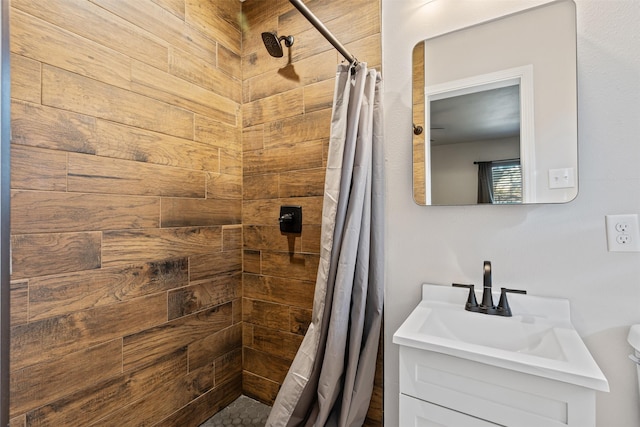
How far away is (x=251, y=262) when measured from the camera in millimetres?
1869

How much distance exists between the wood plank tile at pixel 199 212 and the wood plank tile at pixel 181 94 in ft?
1.54

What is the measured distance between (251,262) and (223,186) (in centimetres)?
48

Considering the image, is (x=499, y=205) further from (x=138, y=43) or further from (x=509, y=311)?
(x=138, y=43)

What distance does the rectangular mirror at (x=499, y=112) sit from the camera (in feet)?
3.61

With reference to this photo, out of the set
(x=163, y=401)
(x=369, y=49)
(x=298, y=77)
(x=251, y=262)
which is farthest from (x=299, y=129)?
(x=163, y=401)

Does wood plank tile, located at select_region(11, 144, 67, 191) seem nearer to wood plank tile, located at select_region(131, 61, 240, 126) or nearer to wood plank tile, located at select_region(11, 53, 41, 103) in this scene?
wood plank tile, located at select_region(11, 53, 41, 103)

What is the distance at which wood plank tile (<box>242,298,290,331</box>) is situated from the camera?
173 cm

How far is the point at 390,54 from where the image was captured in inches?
56.2

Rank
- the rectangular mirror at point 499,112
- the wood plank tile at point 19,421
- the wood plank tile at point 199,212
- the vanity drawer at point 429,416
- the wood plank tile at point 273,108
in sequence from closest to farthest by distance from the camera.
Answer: the vanity drawer at point 429,416 < the wood plank tile at point 19,421 < the rectangular mirror at point 499,112 < the wood plank tile at point 199,212 < the wood plank tile at point 273,108

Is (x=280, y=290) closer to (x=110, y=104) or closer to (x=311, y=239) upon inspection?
(x=311, y=239)

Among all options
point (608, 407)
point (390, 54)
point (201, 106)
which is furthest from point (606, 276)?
point (201, 106)

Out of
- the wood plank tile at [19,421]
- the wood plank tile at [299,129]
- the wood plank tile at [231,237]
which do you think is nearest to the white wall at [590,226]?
the wood plank tile at [299,129]

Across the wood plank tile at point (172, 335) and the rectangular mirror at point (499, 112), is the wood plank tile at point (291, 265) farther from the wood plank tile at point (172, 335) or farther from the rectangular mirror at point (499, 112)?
the rectangular mirror at point (499, 112)

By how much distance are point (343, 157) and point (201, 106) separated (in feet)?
2.85
